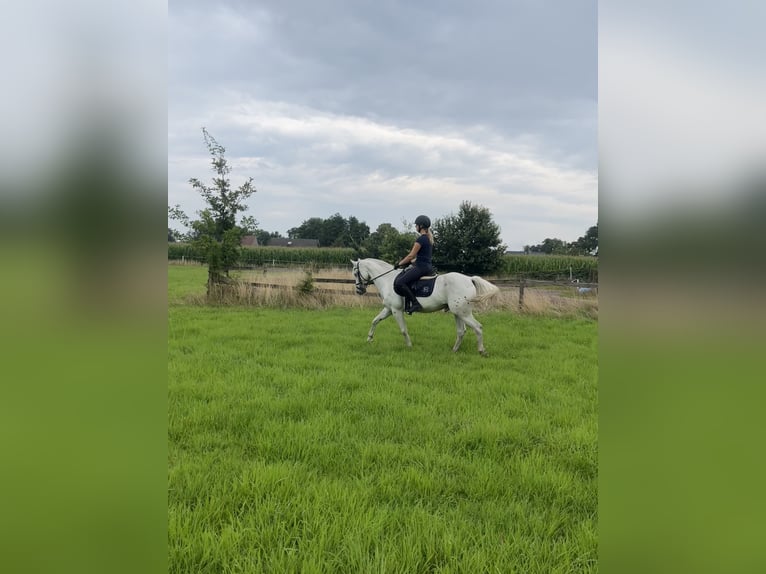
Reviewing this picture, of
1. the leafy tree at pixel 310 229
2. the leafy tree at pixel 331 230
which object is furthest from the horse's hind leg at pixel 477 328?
the leafy tree at pixel 310 229

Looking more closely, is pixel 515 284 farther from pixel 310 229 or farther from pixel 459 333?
pixel 310 229

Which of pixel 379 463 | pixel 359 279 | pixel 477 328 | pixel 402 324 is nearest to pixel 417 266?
pixel 402 324

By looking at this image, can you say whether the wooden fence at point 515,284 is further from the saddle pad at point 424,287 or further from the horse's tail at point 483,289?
the saddle pad at point 424,287

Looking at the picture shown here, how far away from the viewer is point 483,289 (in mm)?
8242

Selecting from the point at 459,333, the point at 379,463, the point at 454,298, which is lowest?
the point at 379,463

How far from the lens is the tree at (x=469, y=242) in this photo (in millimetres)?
30984

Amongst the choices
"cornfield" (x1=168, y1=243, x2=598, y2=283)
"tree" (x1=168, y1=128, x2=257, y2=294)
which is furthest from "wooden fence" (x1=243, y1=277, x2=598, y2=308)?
"cornfield" (x1=168, y1=243, x2=598, y2=283)

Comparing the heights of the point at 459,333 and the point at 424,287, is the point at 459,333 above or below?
below

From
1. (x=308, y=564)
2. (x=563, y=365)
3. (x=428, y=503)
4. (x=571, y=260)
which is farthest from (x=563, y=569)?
(x=571, y=260)

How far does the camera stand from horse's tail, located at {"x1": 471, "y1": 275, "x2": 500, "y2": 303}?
317 inches

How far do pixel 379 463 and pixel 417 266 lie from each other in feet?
17.8

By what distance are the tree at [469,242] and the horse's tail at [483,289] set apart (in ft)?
73.3
